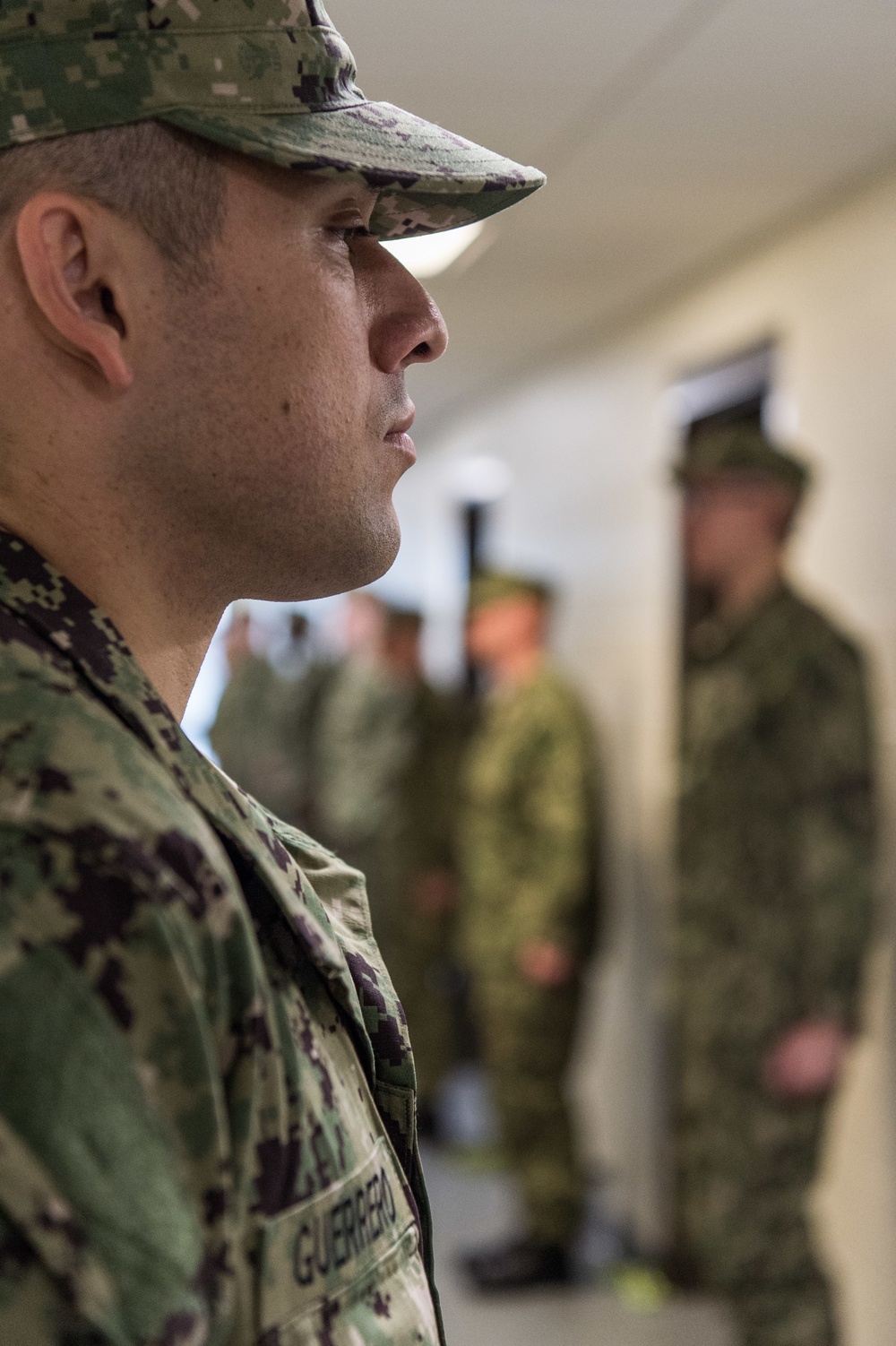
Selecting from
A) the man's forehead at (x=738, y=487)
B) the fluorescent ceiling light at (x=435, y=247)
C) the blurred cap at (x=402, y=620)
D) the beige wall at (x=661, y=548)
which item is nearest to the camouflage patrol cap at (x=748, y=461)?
the man's forehead at (x=738, y=487)

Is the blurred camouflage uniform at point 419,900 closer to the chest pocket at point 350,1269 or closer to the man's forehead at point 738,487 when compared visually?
the man's forehead at point 738,487

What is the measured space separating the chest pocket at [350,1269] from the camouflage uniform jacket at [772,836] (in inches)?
73.6

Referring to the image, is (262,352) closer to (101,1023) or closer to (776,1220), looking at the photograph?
(101,1023)

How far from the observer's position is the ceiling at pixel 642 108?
1916 mm

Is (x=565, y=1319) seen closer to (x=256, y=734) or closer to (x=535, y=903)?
(x=535, y=903)

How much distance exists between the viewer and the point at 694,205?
9.39 ft

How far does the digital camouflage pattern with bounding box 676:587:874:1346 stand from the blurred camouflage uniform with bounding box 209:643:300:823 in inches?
115

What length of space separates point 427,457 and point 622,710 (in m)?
2.66

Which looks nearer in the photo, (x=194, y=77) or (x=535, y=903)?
(x=194, y=77)

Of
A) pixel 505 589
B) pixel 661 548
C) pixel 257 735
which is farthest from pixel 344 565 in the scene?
pixel 257 735

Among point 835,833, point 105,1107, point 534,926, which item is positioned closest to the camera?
point 105,1107

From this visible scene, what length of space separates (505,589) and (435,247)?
1.24 m

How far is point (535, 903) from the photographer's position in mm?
3570

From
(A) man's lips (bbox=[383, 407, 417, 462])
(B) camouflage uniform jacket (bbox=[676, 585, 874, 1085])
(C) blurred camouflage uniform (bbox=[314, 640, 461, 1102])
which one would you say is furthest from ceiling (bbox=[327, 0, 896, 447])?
(C) blurred camouflage uniform (bbox=[314, 640, 461, 1102])
